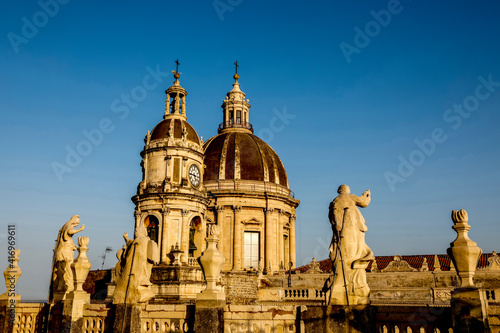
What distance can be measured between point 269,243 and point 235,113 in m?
15.2

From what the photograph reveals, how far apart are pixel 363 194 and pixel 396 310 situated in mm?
2258

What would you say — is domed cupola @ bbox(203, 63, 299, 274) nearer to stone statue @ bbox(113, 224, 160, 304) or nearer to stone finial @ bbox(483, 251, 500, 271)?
stone finial @ bbox(483, 251, 500, 271)

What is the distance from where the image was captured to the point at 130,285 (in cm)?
1143

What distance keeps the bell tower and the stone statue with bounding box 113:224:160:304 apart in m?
20.2

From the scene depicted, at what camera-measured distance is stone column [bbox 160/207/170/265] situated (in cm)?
3196

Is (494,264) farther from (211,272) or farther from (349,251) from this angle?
(211,272)

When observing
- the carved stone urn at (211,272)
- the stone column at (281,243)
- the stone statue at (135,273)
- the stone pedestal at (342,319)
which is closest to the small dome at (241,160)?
the stone column at (281,243)

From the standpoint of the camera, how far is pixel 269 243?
144ft

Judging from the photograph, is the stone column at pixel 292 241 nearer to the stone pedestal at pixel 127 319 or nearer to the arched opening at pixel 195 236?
the arched opening at pixel 195 236

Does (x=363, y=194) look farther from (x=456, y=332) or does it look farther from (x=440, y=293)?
(x=440, y=293)

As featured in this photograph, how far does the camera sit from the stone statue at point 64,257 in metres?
13.7

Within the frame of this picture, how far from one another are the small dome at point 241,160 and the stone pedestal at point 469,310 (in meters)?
36.9

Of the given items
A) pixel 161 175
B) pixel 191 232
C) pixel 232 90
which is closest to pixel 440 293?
pixel 191 232

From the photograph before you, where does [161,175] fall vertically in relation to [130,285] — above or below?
above
